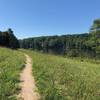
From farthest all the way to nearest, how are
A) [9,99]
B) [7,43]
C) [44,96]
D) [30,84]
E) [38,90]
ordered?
[7,43] < [30,84] < [38,90] < [44,96] < [9,99]

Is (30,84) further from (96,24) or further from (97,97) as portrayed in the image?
(96,24)

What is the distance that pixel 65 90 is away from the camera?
1105 centimetres

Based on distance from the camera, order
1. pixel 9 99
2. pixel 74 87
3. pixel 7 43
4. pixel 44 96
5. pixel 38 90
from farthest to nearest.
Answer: pixel 7 43 < pixel 74 87 < pixel 38 90 < pixel 44 96 < pixel 9 99

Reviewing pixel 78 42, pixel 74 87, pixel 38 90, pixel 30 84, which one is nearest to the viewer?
pixel 38 90

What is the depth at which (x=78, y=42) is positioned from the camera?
174 meters

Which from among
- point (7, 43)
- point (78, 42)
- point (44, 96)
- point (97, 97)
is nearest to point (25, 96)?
point (44, 96)

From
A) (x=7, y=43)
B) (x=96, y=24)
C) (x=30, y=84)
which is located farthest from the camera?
(x=7, y=43)

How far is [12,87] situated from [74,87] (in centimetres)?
263

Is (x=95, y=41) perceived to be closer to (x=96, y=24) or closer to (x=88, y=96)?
(x=96, y=24)

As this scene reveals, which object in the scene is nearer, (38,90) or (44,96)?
(44,96)

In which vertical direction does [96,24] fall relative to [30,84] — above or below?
above

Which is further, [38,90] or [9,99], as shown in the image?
[38,90]

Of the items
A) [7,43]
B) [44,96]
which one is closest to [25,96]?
[44,96]

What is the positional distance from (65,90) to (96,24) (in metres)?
46.5
